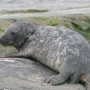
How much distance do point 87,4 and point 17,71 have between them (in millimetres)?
10507

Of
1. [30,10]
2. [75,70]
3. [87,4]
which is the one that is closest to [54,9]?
[30,10]

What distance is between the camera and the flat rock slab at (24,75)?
500 cm

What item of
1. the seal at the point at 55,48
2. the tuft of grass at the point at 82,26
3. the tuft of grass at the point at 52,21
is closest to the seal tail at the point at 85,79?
the seal at the point at 55,48

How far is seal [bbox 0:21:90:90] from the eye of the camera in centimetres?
554

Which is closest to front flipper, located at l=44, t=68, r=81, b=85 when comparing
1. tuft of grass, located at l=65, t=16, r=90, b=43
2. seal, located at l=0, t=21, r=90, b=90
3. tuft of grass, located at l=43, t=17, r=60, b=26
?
seal, located at l=0, t=21, r=90, b=90

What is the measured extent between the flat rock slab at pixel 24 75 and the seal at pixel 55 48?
111 millimetres

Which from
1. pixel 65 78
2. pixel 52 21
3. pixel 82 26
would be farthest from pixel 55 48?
pixel 52 21

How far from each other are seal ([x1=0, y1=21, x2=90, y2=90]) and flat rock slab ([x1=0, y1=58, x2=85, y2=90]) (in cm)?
11

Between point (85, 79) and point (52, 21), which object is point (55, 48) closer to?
point (85, 79)

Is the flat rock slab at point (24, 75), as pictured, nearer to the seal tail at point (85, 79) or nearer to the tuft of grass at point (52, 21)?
the seal tail at point (85, 79)

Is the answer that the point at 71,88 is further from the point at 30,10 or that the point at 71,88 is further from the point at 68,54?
the point at 30,10

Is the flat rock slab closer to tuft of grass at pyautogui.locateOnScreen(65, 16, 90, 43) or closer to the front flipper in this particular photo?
the front flipper

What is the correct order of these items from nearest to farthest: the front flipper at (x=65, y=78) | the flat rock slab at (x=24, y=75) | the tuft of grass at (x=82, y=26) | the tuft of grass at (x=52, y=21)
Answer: the flat rock slab at (x=24, y=75), the front flipper at (x=65, y=78), the tuft of grass at (x=82, y=26), the tuft of grass at (x=52, y=21)

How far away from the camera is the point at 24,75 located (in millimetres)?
5465
